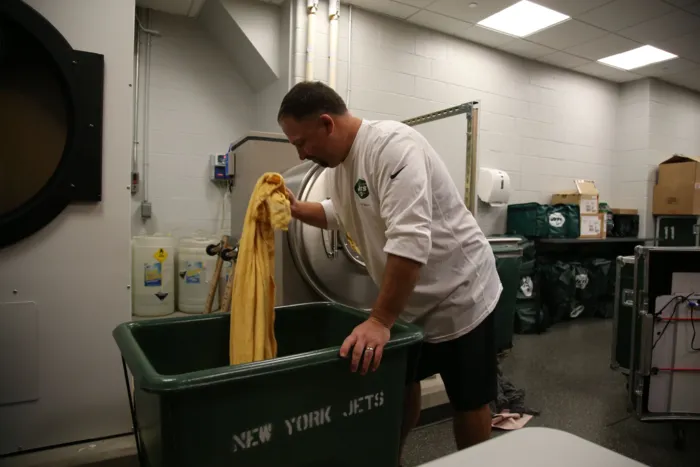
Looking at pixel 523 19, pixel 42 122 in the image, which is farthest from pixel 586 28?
pixel 42 122

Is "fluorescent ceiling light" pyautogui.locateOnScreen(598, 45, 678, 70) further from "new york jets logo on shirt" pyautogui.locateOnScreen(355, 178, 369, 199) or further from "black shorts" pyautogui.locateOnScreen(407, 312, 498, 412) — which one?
"new york jets logo on shirt" pyautogui.locateOnScreen(355, 178, 369, 199)

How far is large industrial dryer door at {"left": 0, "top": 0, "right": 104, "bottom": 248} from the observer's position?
1.64 m

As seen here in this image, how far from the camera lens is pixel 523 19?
3.94 meters

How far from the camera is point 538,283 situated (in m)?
4.46

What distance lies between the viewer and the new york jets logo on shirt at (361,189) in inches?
53.5

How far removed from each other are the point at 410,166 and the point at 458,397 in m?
0.82

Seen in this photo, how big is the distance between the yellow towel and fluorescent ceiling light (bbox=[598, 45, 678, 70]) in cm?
483

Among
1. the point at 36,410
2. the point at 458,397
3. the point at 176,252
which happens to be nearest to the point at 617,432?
the point at 458,397

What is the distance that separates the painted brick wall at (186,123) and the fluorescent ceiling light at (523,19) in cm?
235

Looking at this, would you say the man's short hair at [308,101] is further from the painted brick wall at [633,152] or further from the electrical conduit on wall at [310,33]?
the painted brick wall at [633,152]

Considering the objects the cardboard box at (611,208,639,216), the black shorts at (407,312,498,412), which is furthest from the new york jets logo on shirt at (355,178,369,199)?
the cardboard box at (611,208,639,216)

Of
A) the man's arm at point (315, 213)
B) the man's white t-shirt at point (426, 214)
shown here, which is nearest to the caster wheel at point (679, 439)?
the man's white t-shirt at point (426, 214)

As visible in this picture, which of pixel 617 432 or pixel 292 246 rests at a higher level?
pixel 292 246

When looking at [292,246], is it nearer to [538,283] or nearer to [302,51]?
[302,51]
